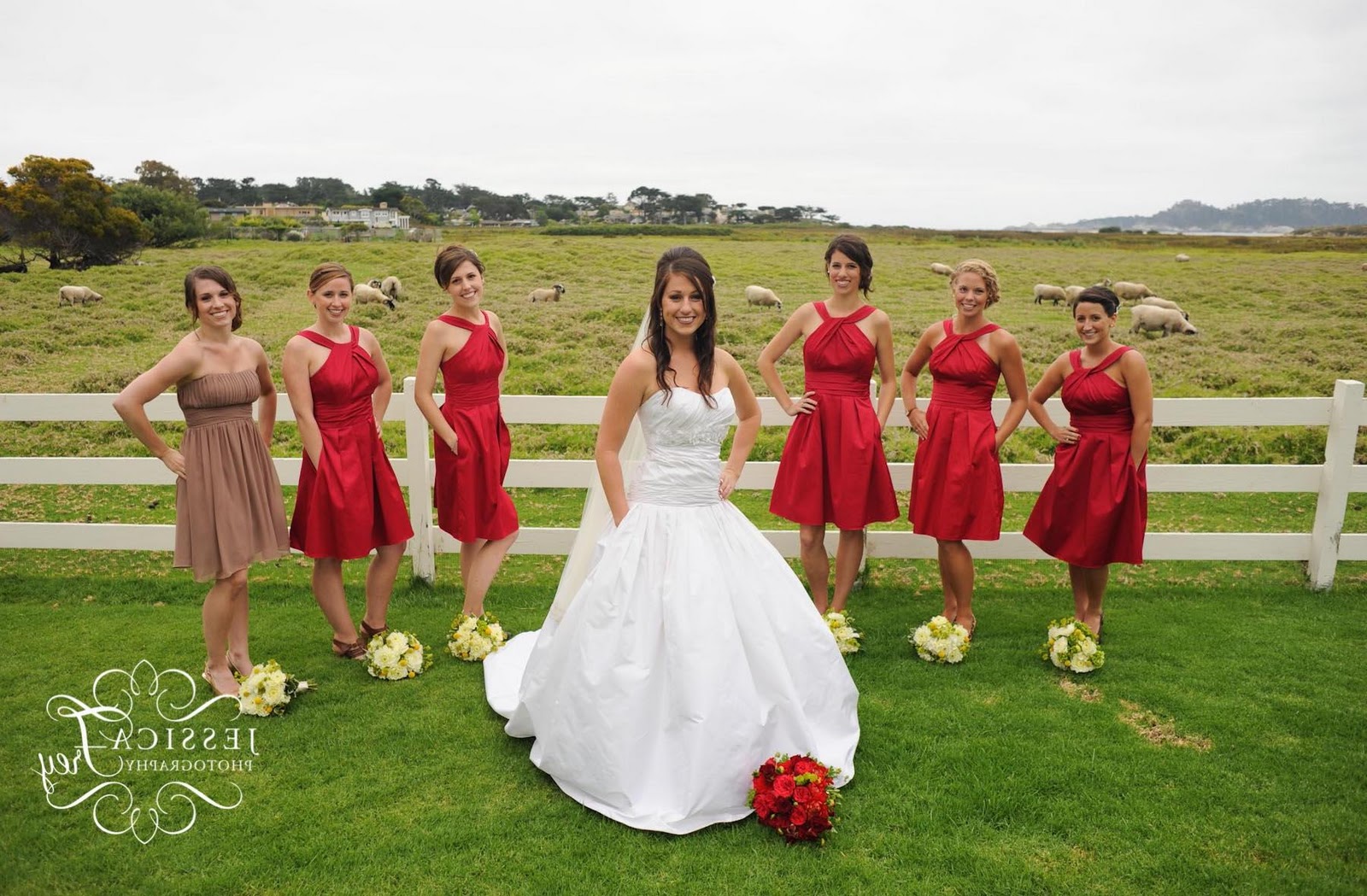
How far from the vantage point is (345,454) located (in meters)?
4.82

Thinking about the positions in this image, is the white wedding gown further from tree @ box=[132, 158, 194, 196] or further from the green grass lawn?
tree @ box=[132, 158, 194, 196]

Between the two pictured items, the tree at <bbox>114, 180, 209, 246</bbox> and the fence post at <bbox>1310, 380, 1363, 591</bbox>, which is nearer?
the fence post at <bbox>1310, 380, 1363, 591</bbox>

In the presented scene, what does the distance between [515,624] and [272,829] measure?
237cm

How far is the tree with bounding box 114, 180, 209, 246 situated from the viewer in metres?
17.9

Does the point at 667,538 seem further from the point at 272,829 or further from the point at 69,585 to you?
the point at 69,585

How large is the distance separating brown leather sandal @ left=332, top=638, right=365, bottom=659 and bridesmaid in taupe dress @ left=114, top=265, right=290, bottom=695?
66cm

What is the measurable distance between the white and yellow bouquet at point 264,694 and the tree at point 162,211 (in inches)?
661

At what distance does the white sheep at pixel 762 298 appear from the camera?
19.0 meters

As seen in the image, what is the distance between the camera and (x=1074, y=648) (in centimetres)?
496

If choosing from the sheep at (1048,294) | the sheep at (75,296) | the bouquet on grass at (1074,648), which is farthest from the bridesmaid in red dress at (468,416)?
the sheep at (1048,294)

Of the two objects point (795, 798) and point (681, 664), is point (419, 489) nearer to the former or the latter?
point (681, 664)

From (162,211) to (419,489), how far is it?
663 inches

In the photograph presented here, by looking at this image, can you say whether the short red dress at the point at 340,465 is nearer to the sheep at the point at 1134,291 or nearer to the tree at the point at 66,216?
the tree at the point at 66,216

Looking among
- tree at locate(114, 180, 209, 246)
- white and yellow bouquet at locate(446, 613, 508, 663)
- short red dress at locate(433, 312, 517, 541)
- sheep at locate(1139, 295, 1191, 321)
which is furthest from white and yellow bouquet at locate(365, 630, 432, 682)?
tree at locate(114, 180, 209, 246)
